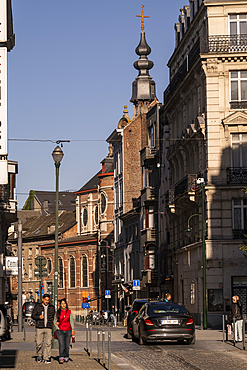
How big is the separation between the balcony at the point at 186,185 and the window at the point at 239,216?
9.68 ft

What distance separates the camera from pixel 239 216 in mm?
40375

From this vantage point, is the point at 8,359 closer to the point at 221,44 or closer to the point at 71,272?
the point at 221,44

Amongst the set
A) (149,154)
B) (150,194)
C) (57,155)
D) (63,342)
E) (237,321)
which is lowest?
(63,342)

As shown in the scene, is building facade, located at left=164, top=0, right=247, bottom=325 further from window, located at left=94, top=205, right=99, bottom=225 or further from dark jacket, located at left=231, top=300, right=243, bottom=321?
window, located at left=94, top=205, right=99, bottom=225

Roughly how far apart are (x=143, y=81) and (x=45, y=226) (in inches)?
1345

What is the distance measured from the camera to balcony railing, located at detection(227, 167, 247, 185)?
4009cm

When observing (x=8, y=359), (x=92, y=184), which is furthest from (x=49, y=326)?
(x=92, y=184)

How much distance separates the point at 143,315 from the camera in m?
22.6

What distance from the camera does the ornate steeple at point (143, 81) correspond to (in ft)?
296

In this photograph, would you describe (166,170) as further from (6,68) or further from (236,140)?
(6,68)

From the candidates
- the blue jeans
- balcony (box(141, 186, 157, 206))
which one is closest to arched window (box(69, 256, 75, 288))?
balcony (box(141, 186, 157, 206))

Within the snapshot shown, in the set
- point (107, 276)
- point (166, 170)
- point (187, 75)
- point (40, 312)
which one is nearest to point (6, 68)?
point (40, 312)

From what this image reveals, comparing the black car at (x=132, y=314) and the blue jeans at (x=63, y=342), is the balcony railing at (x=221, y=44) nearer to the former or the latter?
the black car at (x=132, y=314)

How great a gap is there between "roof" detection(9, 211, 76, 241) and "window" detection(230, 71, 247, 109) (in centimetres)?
7068
